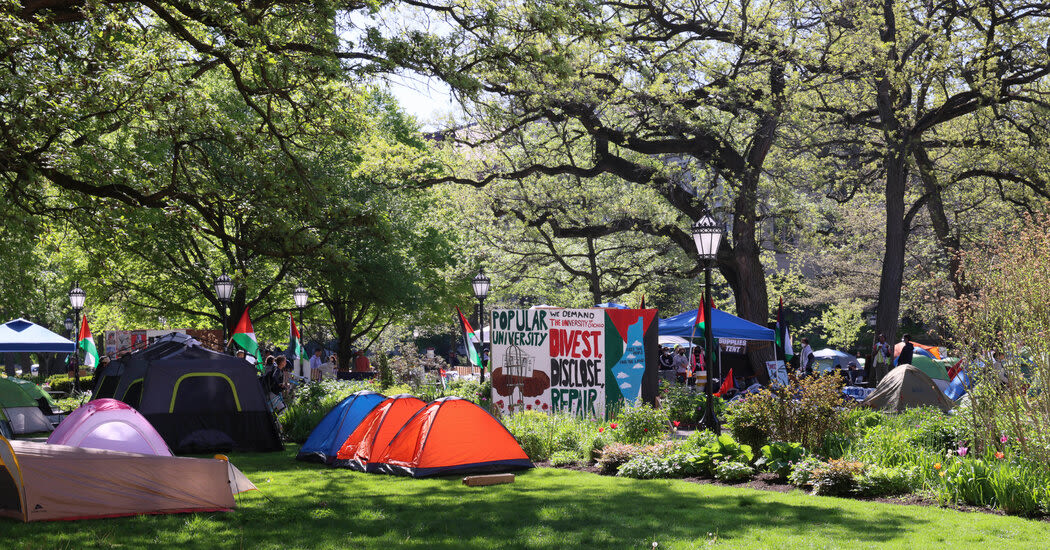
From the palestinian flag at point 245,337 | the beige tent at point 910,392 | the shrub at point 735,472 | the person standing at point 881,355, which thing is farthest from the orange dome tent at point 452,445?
the person standing at point 881,355

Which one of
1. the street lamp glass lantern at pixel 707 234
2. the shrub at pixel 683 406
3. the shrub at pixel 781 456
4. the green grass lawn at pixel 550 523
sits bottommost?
the green grass lawn at pixel 550 523

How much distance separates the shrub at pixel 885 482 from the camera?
1004 cm

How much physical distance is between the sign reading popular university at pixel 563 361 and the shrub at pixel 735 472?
20.4 feet

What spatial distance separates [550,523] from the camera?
9.10 metres

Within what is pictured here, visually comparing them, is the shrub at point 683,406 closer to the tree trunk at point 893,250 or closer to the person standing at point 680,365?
the person standing at point 680,365

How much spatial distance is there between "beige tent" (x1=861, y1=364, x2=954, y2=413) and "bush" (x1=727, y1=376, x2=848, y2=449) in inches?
239

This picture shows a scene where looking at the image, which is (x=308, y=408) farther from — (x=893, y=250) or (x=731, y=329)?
(x=893, y=250)

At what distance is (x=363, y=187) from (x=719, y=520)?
22.0 metres

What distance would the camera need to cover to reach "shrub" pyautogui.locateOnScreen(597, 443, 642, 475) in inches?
500

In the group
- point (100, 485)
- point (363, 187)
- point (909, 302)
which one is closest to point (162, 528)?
point (100, 485)

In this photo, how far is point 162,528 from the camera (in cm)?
888

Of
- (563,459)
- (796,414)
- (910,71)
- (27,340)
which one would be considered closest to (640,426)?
(563,459)

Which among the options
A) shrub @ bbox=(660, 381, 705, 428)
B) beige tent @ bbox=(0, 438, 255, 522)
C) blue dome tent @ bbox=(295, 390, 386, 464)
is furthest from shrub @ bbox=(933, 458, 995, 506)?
blue dome tent @ bbox=(295, 390, 386, 464)

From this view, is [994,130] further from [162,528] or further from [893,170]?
[162,528]
